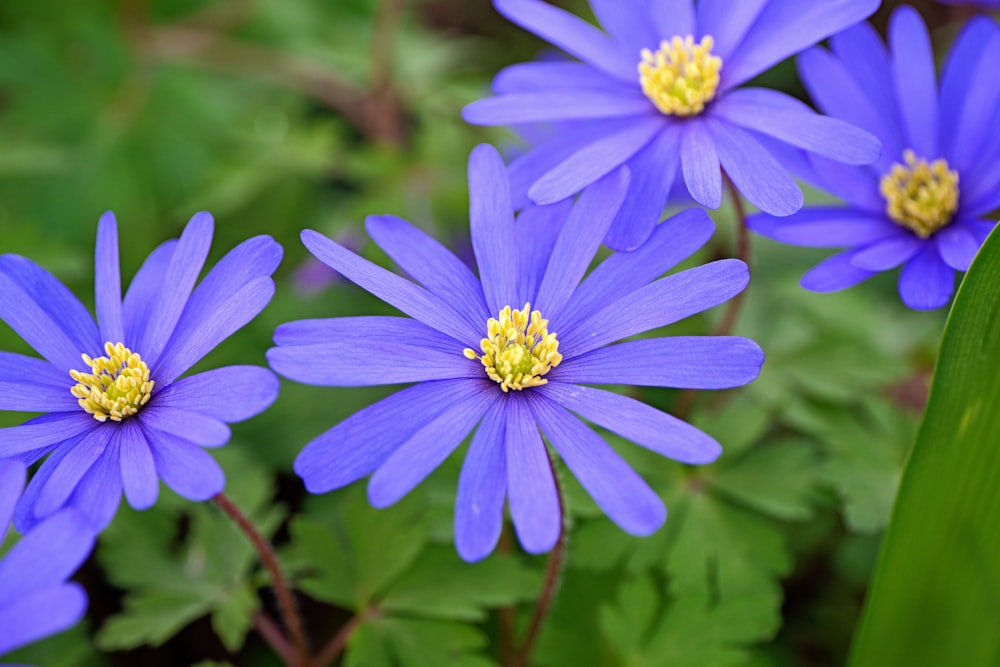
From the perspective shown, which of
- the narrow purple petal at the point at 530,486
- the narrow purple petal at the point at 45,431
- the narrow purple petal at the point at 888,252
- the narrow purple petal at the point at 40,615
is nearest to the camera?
the narrow purple petal at the point at 40,615

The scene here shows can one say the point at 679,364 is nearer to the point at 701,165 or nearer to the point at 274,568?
the point at 701,165

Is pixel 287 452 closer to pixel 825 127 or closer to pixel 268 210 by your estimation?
pixel 268 210

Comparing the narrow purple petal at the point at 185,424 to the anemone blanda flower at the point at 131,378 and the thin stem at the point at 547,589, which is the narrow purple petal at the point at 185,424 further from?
the thin stem at the point at 547,589

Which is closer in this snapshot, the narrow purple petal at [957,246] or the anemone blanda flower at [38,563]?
the anemone blanda flower at [38,563]

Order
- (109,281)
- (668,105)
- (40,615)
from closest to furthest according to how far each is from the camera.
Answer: (40,615)
(109,281)
(668,105)

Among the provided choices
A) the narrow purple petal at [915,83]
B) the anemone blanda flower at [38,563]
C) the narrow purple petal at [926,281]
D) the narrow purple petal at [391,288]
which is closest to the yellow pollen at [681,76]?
the narrow purple petal at [915,83]

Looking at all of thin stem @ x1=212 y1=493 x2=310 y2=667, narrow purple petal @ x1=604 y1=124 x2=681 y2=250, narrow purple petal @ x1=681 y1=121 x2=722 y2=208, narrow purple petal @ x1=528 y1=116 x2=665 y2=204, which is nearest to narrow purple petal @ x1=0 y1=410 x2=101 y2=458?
thin stem @ x1=212 y1=493 x2=310 y2=667

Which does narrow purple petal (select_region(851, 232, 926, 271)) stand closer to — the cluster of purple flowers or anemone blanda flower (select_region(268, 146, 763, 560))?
the cluster of purple flowers

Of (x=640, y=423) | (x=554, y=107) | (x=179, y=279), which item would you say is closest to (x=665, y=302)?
(x=640, y=423)
